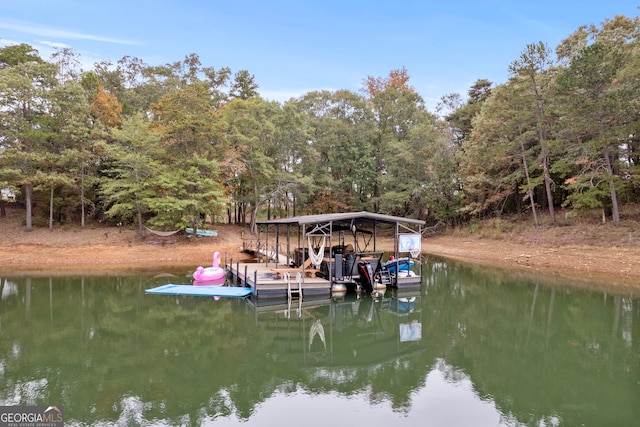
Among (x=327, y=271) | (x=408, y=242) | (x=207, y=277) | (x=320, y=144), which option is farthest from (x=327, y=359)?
(x=320, y=144)

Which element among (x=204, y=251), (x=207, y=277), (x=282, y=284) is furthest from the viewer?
(x=204, y=251)

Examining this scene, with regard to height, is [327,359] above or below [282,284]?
below

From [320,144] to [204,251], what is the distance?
1620cm

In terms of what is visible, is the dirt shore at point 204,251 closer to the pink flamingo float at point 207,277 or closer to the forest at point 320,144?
the forest at point 320,144

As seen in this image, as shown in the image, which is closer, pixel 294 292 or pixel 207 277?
pixel 294 292

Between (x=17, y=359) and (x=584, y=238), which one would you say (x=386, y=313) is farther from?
(x=584, y=238)

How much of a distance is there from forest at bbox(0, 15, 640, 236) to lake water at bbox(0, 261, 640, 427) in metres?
10.7

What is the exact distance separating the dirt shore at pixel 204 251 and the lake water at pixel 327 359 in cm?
435

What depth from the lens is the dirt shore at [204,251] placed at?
643 inches

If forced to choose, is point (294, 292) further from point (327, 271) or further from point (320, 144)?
point (320, 144)

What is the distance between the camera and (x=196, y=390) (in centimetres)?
612

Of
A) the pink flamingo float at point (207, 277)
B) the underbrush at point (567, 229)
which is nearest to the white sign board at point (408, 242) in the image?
the pink flamingo float at point (207, 277)

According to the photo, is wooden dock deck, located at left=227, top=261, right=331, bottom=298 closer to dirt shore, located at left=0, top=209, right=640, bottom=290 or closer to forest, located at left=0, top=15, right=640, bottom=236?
dirt shore, located at left=0, top=209, right=640, bottom=290

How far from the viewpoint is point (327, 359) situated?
7688 millimetres
